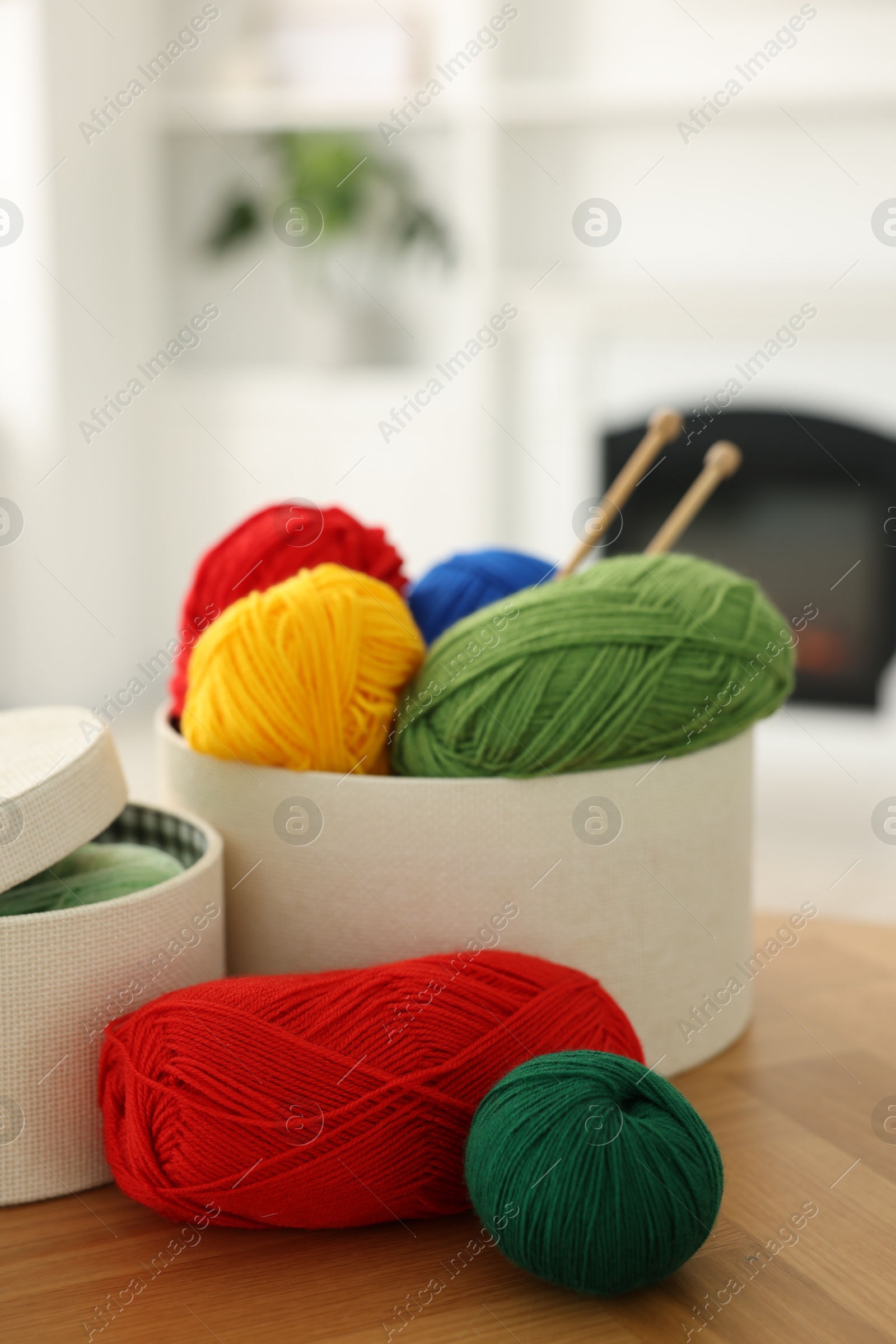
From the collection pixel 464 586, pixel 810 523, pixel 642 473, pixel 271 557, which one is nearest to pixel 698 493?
pixel 642 473

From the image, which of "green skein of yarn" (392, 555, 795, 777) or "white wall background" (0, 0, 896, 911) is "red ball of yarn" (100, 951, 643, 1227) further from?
"white wall background" (0, 0, 896, 911)

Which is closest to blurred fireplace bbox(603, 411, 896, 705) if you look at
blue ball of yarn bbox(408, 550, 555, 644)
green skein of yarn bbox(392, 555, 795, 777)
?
blue ball of yarn bbox(408, 550, 555, 644)

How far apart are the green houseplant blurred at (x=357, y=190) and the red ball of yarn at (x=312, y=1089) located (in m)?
1.95

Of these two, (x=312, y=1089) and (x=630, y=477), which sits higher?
(x=630, y=477)

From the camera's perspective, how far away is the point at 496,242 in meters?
2.27

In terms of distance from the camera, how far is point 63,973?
680 millimetres

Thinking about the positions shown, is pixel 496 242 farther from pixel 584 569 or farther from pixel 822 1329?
pixel 822 1329

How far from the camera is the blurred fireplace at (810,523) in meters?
2.22

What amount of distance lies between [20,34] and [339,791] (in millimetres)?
2015

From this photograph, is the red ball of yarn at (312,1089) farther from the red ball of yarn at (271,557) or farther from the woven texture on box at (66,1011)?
the red ball of yarn at (271,557)

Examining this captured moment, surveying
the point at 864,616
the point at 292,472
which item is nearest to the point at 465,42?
the point at 292,472

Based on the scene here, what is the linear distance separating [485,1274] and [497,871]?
225 mm

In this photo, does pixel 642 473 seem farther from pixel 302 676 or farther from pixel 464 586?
pixel 302 676

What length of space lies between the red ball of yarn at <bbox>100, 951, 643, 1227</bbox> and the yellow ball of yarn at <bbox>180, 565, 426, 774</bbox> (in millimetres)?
155
